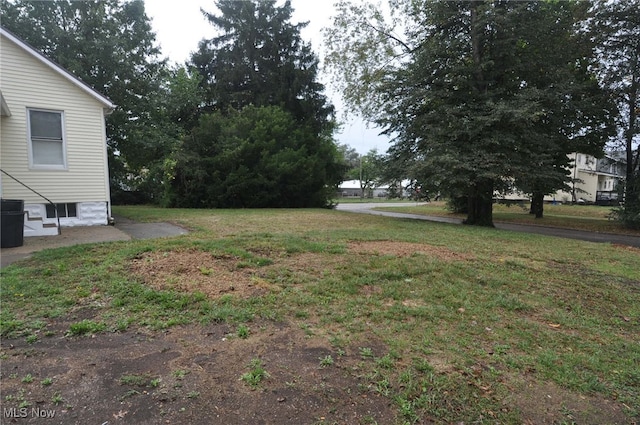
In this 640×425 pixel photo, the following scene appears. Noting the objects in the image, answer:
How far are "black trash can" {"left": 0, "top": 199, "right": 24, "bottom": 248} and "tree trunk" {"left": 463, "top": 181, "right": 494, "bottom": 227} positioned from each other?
1330 cm

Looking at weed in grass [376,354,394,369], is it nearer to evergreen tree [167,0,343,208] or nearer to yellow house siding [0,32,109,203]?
yellow house siding [0,32,109,203]

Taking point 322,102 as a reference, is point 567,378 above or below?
below

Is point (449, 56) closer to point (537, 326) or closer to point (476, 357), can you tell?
point (537, 326)

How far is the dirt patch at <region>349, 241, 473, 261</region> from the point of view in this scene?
645 cm

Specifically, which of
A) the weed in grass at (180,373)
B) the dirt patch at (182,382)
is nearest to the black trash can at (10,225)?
the dirt patch at (182,382)

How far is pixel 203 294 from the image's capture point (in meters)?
4.02

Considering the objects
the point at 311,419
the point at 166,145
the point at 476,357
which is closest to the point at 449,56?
the point at 166,145

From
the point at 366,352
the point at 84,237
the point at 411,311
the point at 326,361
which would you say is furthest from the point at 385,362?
the point at 84,237

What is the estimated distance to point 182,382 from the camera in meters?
2.45

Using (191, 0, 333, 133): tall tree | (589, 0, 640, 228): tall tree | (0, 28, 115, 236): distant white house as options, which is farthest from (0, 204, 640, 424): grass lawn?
(191, 0, 333, 133): tall tree

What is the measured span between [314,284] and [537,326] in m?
2.54

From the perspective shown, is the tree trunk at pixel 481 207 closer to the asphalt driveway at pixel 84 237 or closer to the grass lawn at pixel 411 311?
the grass lawn at pixel 411 311

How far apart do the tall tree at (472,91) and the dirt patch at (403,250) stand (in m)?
5.19

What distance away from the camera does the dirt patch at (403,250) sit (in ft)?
21.2
